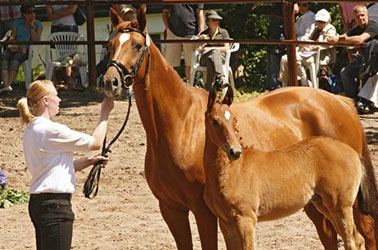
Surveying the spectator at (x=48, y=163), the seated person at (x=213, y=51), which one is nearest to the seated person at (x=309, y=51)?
the seated person at (x=213, y=51)

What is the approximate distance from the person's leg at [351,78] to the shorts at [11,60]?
5505 millimetres

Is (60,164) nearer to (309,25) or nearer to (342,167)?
(342,167)

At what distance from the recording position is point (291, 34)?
12336mm

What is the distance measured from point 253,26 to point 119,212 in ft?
26.6

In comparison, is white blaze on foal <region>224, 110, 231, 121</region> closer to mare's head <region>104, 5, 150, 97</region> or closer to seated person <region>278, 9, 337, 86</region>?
mare's head <region>104, 5, 150, 97</region>

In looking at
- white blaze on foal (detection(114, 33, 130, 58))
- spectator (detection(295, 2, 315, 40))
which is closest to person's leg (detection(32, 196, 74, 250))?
white blaze on foal (detection(114, 33, 130, 58))

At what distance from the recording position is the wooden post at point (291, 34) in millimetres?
12180

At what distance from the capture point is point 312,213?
7047mm

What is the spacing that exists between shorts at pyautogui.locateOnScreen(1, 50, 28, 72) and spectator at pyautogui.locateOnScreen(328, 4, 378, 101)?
550cm

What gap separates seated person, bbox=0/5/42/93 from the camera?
14961 millimetres

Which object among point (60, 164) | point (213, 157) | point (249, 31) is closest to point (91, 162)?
point (60, 164)

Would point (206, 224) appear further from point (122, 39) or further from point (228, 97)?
point (122, 39)

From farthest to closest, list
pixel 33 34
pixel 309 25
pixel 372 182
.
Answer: pixel 33 34
pixel 309 25
pixel 372 182

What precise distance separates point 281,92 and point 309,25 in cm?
715
